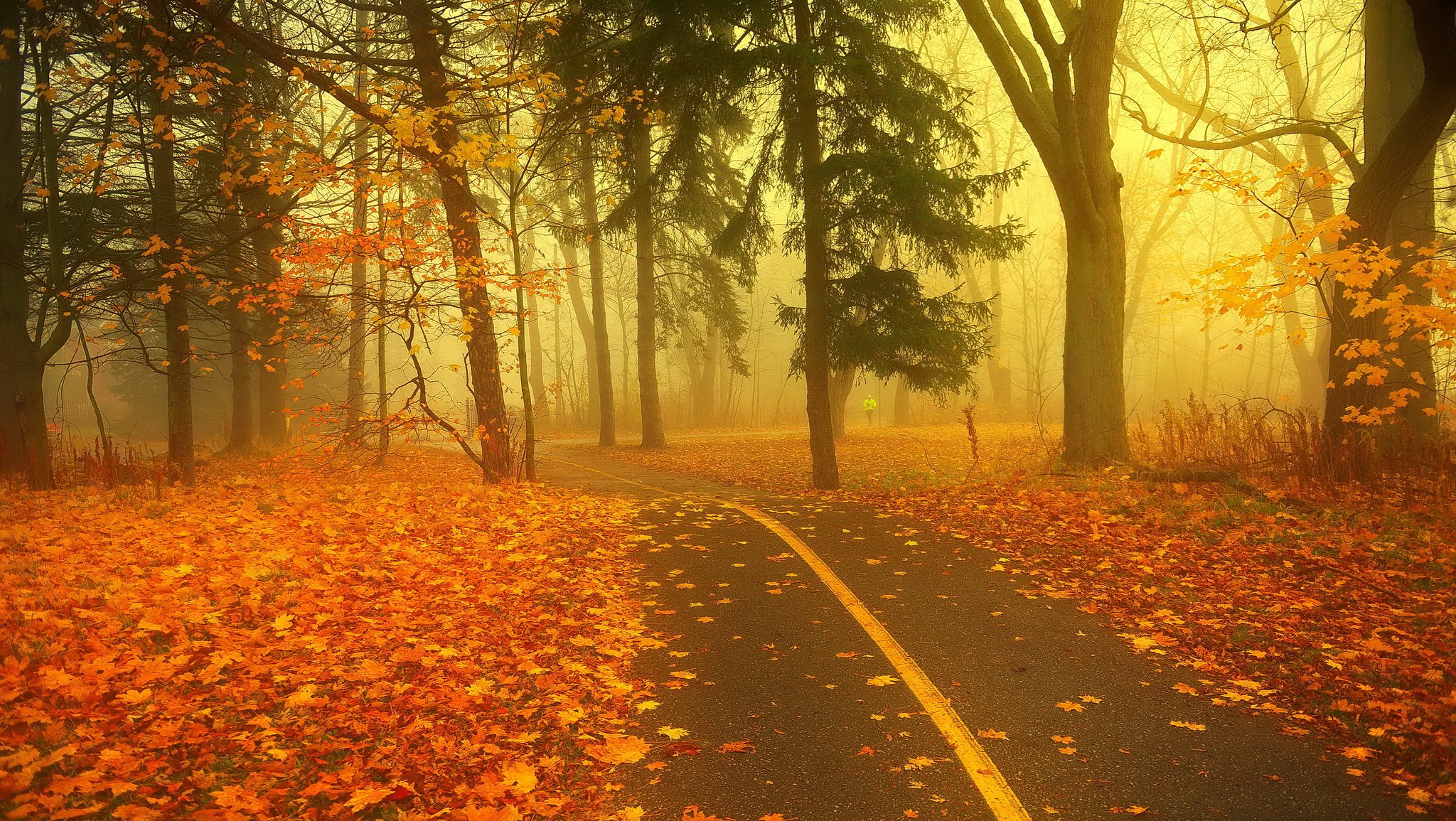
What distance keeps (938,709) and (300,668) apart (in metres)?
3.69

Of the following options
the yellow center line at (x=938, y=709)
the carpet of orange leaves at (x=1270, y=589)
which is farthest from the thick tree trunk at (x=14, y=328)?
the carpet of orange leaves at (x=1270, y=589)

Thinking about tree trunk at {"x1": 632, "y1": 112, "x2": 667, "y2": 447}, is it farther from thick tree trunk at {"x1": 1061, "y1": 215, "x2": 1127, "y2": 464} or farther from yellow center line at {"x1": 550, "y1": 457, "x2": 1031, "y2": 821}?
yellow center line at {"x1": 550, "y1": 457, "x2": 1031, "y2": 821}

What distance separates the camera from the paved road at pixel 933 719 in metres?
3.46

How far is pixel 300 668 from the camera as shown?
14.6 feet

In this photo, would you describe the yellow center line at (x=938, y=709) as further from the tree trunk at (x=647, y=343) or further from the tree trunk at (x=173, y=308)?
the tree trunk at (x=647, y=343)

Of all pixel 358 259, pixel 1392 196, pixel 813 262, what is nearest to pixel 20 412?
pixel 358 259

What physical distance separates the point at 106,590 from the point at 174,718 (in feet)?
6.18

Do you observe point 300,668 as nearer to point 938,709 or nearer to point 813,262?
point 938,709

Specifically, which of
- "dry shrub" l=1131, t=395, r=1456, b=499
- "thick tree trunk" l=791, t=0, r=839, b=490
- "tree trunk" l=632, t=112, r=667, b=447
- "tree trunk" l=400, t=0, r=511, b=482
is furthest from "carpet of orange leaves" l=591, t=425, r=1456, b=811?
"tree trunk" l=632, t=112, r=667, b=447

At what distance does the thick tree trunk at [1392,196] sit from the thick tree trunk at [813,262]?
652cm

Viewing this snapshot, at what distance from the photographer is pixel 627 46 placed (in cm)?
1181

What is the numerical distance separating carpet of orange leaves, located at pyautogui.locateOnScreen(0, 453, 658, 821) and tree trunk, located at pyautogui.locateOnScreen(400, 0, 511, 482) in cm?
362

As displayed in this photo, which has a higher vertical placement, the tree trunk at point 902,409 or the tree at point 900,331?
the tree at point 900,331

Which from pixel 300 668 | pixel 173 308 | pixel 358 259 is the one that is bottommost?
pixel 300 668
